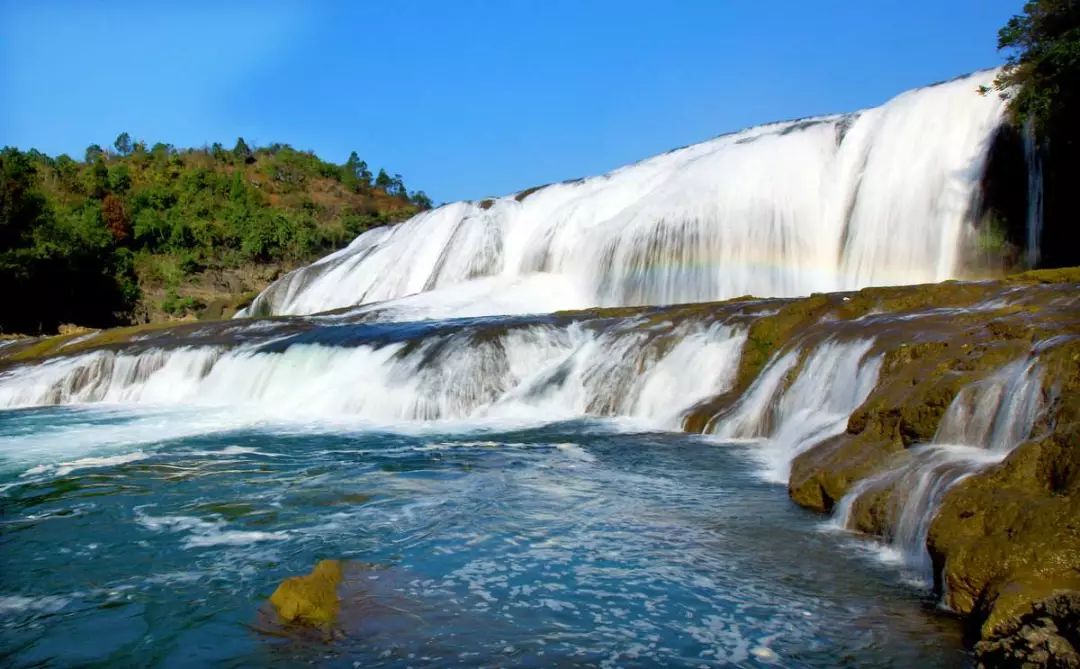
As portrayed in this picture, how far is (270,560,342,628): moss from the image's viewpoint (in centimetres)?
504

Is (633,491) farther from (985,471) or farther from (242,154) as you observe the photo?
(242,154)

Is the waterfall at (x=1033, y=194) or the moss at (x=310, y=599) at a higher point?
the waterfall at (x=1033, y=194)

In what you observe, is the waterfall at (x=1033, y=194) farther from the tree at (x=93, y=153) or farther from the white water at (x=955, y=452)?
the tree at (x=93, y=153)

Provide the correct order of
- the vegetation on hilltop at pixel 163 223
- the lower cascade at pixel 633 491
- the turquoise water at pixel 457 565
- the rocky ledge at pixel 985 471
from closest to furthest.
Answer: the rocky ledge at pixel 985 471 < the turquoise water at pixel 457 565 < the lower cascade at pixel 633 491 < the vegetation on hilltop at pixel 163 223

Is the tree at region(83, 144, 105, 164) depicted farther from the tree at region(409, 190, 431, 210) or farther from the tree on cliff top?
the tree on cliff top

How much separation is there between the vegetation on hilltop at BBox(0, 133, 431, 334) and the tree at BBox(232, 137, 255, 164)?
5.4 inches

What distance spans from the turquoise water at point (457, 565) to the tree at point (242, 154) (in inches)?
2300

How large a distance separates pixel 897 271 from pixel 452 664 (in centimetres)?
1595

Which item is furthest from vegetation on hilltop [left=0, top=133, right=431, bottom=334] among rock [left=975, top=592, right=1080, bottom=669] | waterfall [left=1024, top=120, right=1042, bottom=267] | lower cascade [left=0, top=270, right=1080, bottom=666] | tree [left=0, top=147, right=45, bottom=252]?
rock [left=975, top=592, right=1080, bottom=669]

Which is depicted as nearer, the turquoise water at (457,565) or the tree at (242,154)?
the turquoise water at (457,565)

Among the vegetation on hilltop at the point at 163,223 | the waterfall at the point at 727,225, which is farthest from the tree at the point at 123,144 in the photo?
the waterfall at the point at 727,225

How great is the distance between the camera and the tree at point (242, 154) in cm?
6509

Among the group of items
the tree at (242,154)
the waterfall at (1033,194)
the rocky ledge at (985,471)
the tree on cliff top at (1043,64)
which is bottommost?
the rocky ledge at (985,471)

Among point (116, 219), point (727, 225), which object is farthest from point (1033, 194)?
point (116, 219)
